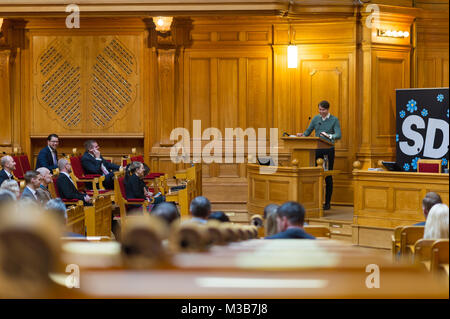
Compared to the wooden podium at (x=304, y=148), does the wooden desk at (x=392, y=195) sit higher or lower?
lower

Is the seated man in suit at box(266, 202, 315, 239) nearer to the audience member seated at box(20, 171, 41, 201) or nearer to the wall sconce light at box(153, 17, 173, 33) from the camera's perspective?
the audience member seated at box(20, 171, 41, 201)

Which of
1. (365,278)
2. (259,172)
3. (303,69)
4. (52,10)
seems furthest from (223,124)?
Result: (365,278)

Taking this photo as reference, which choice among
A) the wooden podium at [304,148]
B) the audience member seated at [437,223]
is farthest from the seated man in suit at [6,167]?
the audience member seated at [437,223]

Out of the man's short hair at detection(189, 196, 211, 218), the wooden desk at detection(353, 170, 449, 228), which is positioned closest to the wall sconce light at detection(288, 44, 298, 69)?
the wooden desk at detection(353, 170, 449, 228)

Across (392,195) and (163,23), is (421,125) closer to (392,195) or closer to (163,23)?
(392,195)

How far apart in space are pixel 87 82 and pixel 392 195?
18.3 feet

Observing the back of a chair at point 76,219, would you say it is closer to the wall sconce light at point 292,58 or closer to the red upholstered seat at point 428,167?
the red upholstered seat at point 428,167

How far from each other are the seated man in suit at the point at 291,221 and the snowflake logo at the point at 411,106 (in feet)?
21.4

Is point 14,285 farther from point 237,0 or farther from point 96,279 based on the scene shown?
point 237,0

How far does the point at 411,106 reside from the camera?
10.0 m

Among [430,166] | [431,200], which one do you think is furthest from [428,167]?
[431,200]

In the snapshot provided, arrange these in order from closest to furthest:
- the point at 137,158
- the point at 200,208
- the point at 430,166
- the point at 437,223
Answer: the point at 200,208, the point at 437,223, the point at 430,166, the point at 137,158

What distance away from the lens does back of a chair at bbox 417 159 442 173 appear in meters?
8.00

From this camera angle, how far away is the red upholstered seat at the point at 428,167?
26.2 ft
